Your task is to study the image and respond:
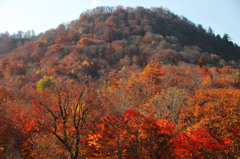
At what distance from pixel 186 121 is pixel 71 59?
241ft

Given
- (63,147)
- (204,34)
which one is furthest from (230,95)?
(204,34)

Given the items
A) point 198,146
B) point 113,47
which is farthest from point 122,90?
point 113,47

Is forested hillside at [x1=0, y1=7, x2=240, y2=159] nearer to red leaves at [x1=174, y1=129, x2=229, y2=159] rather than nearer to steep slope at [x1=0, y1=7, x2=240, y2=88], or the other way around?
red leaves at [x1=174, y1=129, x2=229, y2=159]

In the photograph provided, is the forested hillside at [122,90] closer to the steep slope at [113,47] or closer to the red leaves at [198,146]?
the red leaves at [198,146]

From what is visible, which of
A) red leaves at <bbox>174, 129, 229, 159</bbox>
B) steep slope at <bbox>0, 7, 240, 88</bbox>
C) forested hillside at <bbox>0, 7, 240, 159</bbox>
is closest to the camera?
red leaves at <bbox>174, 129, 229, 159</bbox>

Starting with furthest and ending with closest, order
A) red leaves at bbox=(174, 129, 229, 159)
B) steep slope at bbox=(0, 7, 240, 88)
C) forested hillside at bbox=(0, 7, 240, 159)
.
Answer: steep slope at bbox=(0, 7, 240, 88)
forested hillside at bbox=(0, 7, 240, 159)
red leaves at bbox=(174, 129, 229, 159)

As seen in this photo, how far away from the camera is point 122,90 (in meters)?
39.6

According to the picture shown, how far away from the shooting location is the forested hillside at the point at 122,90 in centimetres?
1805

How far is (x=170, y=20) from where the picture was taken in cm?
14600

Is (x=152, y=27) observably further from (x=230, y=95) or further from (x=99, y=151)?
(x=99, y=151)

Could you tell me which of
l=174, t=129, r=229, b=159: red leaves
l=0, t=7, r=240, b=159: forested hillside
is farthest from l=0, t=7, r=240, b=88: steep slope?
l=174, t=129, r=229, b=159: red leaves

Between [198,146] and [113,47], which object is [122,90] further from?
[113,47]

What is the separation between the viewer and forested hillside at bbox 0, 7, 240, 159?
1805cm

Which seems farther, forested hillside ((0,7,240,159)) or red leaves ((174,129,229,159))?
forested hillside ((0,7,240,159))
